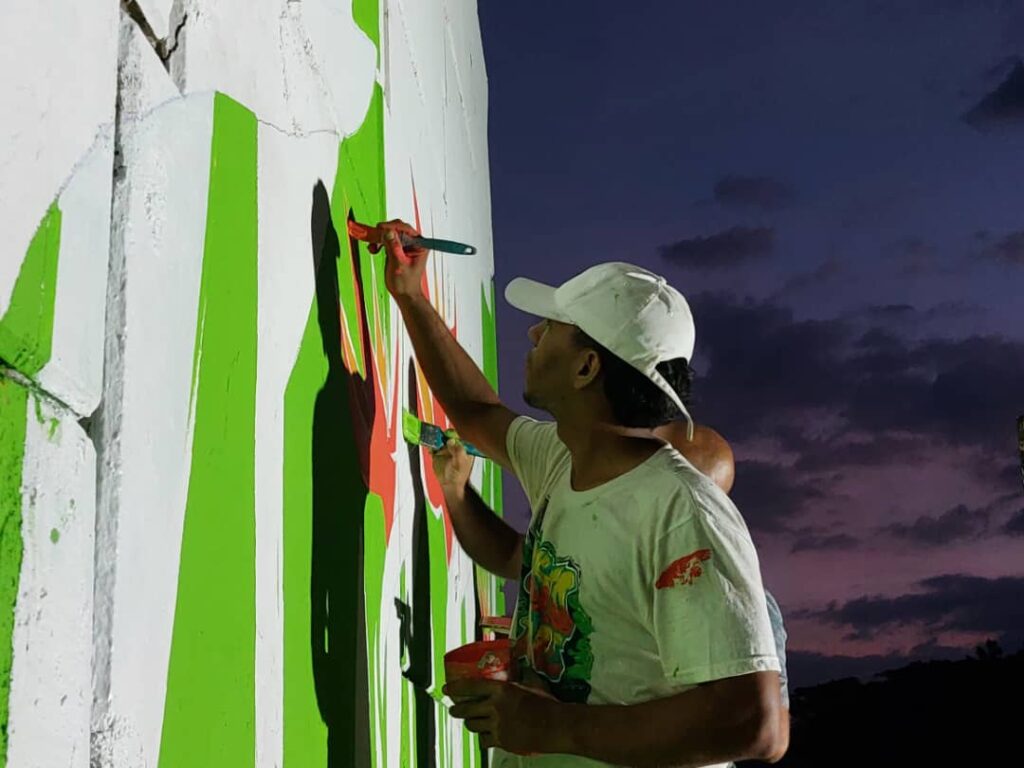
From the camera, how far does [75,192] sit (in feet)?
2.35

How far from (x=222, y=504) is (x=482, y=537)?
4.73 feet

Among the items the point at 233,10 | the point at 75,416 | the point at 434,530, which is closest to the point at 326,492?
the point at 233,10

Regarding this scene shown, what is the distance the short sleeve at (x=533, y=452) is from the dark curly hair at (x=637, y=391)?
338 mm

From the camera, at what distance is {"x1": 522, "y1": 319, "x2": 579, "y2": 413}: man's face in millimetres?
1949

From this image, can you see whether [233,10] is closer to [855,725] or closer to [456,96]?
[456,96]

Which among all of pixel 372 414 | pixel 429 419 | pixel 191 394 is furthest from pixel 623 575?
pixel 429 419

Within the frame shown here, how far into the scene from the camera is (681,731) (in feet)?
4.97

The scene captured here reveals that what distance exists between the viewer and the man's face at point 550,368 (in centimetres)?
195

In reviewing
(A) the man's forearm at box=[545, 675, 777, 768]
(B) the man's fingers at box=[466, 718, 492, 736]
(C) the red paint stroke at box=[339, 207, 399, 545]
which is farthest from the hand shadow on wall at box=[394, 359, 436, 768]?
(A) the man's forearm at box=[545, 675, 777, 768]

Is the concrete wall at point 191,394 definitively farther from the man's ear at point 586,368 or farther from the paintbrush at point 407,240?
the man's ear at point 586,368

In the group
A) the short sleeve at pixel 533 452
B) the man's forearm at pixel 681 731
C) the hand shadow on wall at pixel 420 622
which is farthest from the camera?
the hand shadow on wall at pixel 420 622

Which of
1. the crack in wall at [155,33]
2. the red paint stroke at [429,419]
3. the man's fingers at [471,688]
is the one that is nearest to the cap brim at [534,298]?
the red paint stroke at [429,419]

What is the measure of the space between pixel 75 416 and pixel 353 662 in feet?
3.64

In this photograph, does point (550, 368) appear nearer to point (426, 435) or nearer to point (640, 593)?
point (640, 593)
